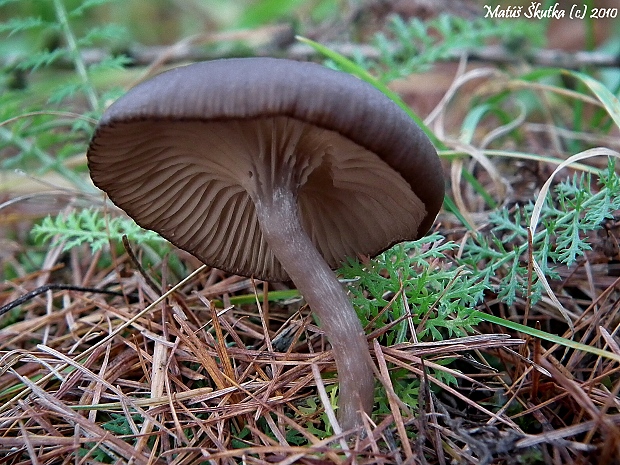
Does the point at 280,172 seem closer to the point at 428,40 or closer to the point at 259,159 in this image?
the point at 259,159

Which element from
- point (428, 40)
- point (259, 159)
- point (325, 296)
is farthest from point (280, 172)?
point (428, 40)

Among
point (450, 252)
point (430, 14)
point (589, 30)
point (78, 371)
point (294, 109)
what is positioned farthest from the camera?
point (430, 14)

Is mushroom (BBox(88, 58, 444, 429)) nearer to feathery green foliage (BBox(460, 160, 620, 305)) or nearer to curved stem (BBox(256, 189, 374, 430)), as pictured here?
curved stem (BBox(256, 189, 374, 430))

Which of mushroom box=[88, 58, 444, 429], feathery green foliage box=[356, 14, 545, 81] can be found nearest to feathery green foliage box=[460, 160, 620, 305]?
mushroom box=[88, 58, 444, 429]

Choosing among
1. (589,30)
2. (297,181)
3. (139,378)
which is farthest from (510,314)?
(589,30)

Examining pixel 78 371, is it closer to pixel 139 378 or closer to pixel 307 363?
pixel 139 378

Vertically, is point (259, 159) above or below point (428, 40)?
below

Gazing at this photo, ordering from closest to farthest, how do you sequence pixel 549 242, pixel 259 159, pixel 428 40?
pixel 259 159 < pixel 549 242 < pixel 428 40
